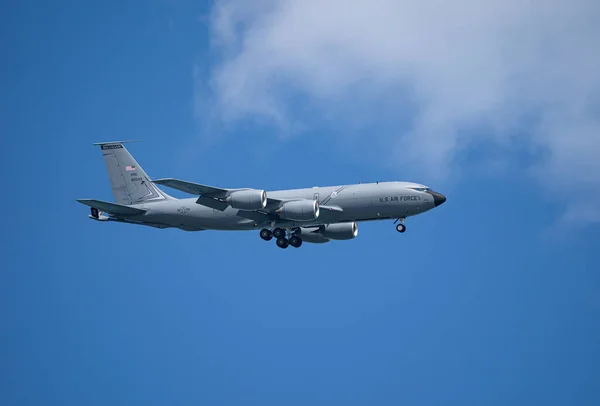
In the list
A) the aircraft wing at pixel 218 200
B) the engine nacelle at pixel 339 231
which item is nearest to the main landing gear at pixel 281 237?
the aircraft wing at pixel 218 200

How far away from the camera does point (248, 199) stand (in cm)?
5797

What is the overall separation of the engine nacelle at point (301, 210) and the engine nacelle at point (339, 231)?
7786mm

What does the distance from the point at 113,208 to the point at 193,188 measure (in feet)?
25.8

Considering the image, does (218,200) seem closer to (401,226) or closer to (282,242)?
(282,242)

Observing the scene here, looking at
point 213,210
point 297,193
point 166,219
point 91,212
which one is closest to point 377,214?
point 297,193

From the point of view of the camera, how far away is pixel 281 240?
6369cm

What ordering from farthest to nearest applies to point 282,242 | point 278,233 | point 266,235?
point 282,242
point 278,233
point 266,235

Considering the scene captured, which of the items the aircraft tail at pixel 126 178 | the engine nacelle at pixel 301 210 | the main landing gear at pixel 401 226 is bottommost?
the main landing gear at pixel 401 226

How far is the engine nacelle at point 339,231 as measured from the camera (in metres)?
66.7

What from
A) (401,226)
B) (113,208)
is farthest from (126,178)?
(401,226)

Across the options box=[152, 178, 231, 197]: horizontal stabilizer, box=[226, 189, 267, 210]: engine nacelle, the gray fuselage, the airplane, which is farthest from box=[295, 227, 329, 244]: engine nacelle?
box=[152, 178, 231, 197]: horizontal stabilizer

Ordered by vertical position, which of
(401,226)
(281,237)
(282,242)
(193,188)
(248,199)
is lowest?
(282,242)

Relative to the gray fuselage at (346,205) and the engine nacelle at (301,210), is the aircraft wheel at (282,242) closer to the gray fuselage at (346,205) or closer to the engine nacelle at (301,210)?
the gray fuselage at (346,205)

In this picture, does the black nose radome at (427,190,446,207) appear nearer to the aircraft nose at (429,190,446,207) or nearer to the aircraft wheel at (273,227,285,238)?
the aircraft nose at (429,190,446,207)
